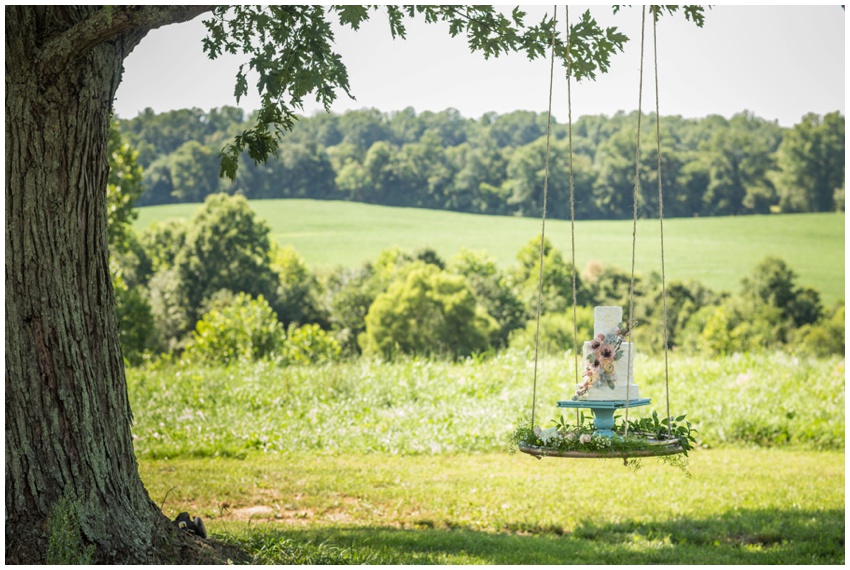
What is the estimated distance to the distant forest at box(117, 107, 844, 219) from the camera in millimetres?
20297

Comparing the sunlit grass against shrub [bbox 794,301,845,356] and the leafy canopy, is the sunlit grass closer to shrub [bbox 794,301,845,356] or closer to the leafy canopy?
the leafy canopy

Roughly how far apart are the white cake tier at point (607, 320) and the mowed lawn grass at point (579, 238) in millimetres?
16730

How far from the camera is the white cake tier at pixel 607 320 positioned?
12.3 feet

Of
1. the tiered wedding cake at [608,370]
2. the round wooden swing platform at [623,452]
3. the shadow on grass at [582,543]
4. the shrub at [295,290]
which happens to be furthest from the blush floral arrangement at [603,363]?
the shrub at [295,290]

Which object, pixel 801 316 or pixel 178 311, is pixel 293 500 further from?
pixel 801 316

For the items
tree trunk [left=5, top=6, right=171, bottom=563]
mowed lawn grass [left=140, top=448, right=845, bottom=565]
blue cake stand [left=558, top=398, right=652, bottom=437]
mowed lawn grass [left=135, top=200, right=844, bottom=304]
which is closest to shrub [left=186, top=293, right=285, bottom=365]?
mowed lawn grass [left=135, top=200, right=844, bottom=304]

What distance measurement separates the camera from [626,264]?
66.8 ft

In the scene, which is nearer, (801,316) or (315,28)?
(315,28)

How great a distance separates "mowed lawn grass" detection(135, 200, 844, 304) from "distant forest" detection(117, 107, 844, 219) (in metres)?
0.30

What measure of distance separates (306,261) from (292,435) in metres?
13.4

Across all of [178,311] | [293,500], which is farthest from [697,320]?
[293,500]

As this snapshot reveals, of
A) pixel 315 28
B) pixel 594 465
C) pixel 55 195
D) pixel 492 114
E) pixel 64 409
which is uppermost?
pixel 492 114

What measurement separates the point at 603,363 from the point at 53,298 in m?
2.21

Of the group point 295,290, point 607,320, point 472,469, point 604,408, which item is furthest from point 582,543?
point 295,290
